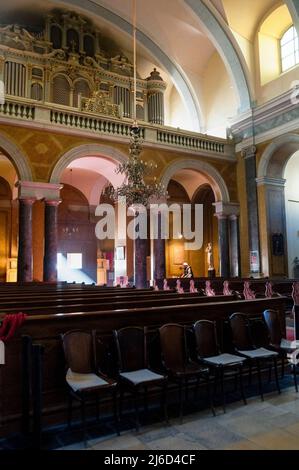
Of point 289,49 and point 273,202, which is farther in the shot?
point 289,49

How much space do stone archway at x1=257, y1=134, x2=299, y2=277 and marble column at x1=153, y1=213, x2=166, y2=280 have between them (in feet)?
10.8

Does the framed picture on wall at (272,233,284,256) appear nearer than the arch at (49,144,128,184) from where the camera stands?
No

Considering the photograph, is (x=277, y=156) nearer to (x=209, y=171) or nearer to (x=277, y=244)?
(x=209, y=171)

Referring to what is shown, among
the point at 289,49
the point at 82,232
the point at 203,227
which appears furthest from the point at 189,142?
the point at 82,232

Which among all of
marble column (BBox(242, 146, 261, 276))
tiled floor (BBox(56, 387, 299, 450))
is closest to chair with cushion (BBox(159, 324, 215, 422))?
tiled floor (BBox(56, 387, 299, 450))

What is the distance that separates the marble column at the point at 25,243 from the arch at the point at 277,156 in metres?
7.35

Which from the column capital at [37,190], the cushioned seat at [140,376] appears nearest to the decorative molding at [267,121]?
the column capital at [37,190]

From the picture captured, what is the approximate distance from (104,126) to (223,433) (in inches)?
373

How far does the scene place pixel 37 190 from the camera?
975cm

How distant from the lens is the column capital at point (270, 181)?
12086mm

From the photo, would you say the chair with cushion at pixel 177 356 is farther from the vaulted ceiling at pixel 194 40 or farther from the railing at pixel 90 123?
the vaulted ceiling at pixel 194 40

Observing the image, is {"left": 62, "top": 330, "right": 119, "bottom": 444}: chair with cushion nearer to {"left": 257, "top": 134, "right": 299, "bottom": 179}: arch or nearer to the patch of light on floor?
{"left": 257, "top": 134, "right": 299, "bottom": 179}: arch

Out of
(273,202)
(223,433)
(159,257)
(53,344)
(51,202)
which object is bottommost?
(223,433)

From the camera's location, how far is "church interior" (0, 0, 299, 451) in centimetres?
331
